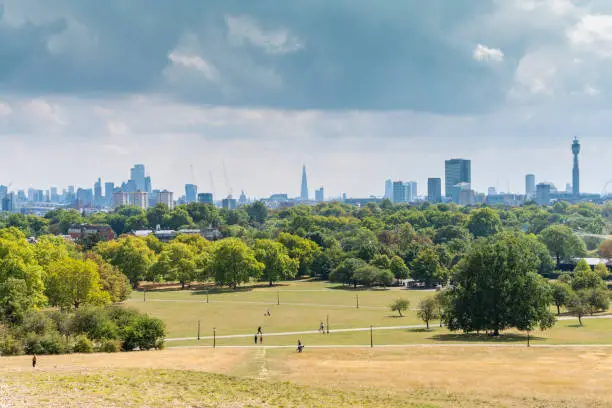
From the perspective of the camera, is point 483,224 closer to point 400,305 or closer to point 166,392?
point 400,305

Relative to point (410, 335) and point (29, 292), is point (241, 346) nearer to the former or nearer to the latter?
point (410, 335)

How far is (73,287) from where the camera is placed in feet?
252

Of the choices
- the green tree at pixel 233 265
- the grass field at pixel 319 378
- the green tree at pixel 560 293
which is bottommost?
the grass field at pixel 319 378

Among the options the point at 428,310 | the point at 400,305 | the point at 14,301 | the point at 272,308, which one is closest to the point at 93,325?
the point at 14,301

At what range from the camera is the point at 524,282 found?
6619 centimetres

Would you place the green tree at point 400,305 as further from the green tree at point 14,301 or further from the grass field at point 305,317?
the green tree at point 14,301

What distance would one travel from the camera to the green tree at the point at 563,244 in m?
141

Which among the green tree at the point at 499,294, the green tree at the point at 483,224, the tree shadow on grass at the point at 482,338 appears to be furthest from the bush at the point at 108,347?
the green tree at the point at 483,224

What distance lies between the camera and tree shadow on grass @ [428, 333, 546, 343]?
63.0 metres

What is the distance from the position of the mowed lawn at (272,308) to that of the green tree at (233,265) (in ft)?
8.65

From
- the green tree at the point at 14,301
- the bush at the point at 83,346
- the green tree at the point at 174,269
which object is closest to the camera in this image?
the bush at the point at 83,346

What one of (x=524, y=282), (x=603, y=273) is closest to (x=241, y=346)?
(x=524, y=282)

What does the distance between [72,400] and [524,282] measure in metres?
45.1

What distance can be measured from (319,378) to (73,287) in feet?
134
